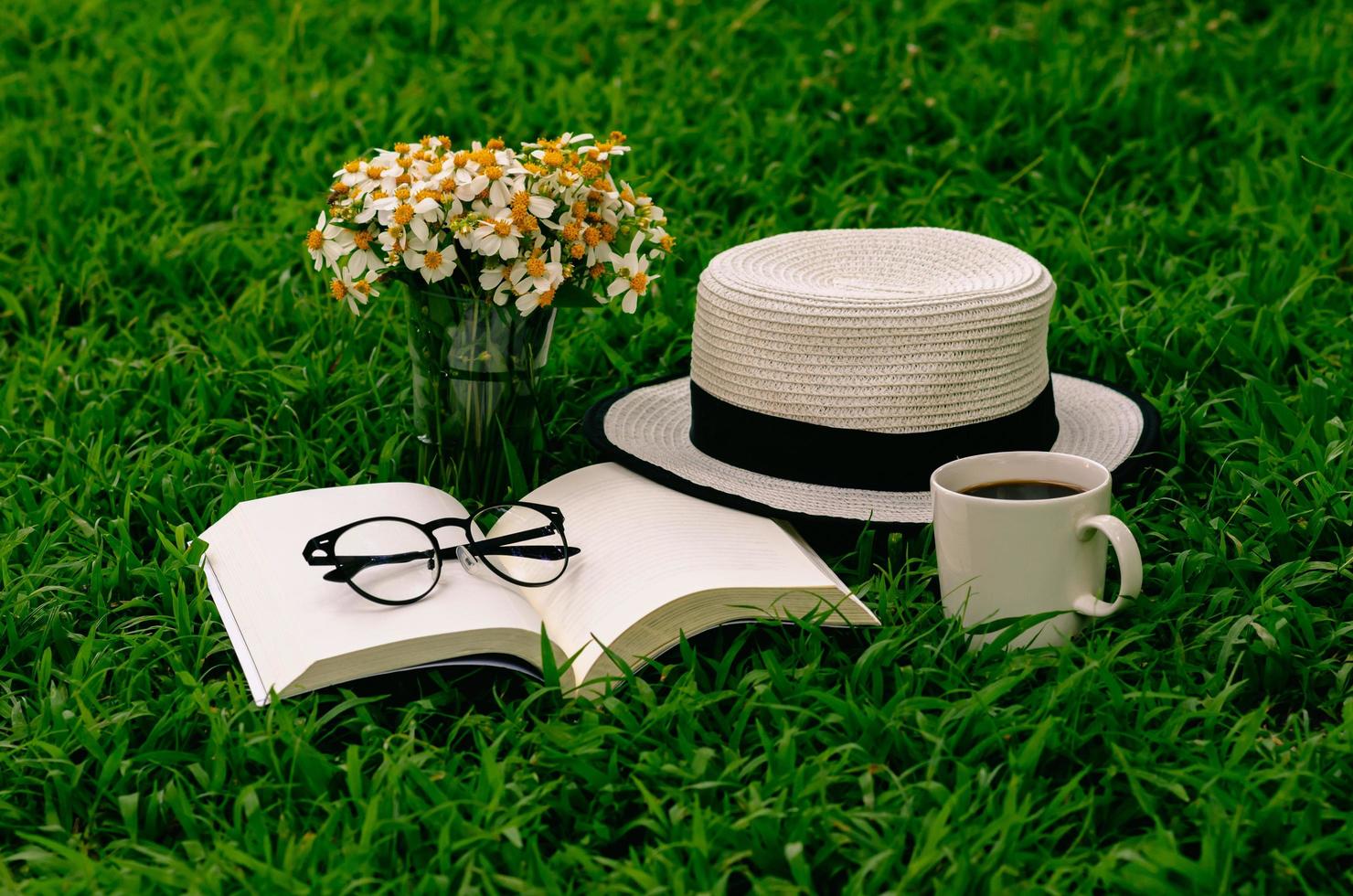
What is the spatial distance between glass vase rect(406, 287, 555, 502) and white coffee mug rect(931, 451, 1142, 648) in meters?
0.84

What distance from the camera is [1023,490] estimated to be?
2248mm

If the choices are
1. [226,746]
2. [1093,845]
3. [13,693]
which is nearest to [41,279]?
[13,693]

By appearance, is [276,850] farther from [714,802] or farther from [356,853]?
[714,802]

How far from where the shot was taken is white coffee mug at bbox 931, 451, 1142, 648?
2.11 meters

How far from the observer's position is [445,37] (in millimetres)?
5199

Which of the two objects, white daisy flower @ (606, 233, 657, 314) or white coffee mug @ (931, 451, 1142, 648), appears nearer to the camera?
white coffee mug @ (931, 451, 1142, 648)

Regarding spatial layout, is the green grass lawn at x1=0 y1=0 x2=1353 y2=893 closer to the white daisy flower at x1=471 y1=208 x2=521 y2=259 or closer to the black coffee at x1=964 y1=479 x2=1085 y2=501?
the black coffee at x1=964 y1=479 x2=1085 y2=501

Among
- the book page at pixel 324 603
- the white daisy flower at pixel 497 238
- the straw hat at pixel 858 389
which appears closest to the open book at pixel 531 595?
the book page at pixel 324 603

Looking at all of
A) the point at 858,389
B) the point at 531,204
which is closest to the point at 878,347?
the point at 858,389

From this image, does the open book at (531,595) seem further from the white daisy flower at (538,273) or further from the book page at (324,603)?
the white daisy flower at (538,273)

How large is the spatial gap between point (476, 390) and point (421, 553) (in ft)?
1.76

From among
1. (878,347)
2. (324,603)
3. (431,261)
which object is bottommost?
(324,603)

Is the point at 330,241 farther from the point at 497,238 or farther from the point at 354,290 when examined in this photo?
the point at 497,238

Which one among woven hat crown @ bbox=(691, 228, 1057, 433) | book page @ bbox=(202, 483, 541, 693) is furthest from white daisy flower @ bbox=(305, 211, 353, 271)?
woven hat crown @ bbox=(691, 228, 1057, 433)
